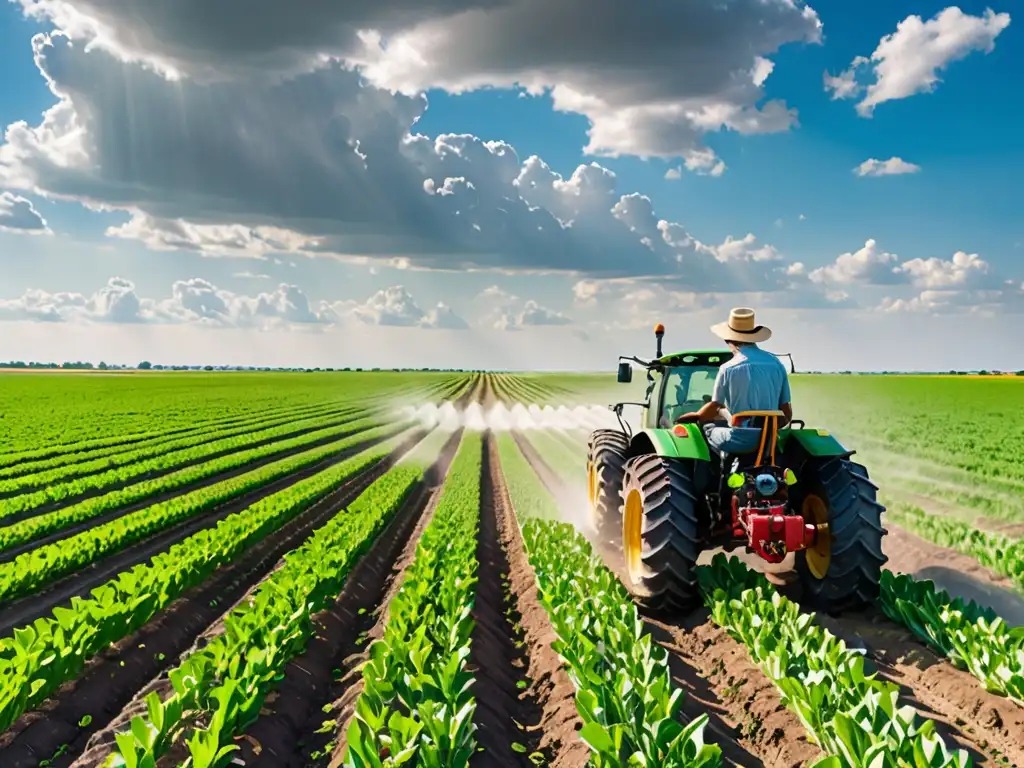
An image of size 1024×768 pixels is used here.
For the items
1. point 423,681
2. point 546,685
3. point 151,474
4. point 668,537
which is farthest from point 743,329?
point 151,474

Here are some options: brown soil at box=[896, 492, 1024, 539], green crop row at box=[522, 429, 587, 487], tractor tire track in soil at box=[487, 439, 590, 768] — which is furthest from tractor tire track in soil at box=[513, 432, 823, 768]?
green crop row at box=[522, 429, 587, 487]

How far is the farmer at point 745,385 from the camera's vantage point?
6.20m

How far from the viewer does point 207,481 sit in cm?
1978

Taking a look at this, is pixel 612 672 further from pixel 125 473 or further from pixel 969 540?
pixel 125 473

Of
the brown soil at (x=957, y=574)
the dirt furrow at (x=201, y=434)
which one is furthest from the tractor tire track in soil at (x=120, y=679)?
the dirt furrow at (x=201, y=434)

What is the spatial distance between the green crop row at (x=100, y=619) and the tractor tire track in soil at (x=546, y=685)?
11.1 feet

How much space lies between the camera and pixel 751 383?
620cm

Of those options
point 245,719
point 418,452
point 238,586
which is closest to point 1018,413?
point 418,452

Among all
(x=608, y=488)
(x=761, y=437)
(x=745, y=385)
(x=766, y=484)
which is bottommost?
(x=608, y=488)

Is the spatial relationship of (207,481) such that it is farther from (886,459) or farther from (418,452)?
(886,459)

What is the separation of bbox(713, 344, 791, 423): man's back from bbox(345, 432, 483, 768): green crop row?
2711mm

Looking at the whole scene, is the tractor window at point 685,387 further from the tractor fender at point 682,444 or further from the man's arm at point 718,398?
the man's arm at point 718,398

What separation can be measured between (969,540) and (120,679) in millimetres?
9276

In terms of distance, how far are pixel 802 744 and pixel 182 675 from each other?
12.8 feet
